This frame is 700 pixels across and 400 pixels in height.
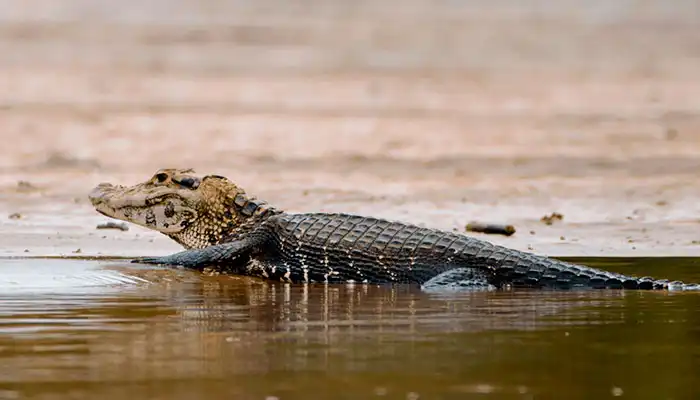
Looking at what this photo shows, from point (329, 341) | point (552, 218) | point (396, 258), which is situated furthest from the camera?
point (552, 218)

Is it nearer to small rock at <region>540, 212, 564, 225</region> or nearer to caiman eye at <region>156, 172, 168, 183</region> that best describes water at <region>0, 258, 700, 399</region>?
caiman eye at <region>156, 172, 168, 183</region>

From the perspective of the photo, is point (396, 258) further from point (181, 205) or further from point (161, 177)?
point (161, 177)

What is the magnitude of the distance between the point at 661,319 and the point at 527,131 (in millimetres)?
11118

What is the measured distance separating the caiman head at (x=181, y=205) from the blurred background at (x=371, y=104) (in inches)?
121

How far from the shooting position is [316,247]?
9.59 metres

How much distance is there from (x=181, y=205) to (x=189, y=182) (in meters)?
0.18

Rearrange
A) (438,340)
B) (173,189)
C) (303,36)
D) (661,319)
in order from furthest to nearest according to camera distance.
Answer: (303,36) → (173,189) → (661,319) → (438,340)

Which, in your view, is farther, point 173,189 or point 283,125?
point 283,125

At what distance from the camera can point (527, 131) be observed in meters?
18.2

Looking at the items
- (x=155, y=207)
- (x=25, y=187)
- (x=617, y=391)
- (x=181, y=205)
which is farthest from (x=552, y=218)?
(x=617, y=391)

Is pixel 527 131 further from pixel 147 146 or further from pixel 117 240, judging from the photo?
pixel 117 240

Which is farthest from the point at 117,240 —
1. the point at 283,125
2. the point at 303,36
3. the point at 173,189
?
the point at 303,36

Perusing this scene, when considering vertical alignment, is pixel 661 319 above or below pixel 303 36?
below

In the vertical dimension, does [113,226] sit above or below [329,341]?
above
